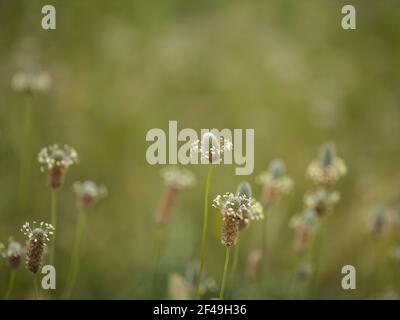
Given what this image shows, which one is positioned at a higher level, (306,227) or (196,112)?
(196,112)

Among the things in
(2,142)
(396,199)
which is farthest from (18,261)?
(396,199)

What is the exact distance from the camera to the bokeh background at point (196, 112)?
3090 millimetres

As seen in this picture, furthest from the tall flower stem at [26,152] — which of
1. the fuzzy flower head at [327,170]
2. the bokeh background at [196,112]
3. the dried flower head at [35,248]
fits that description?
the fuzzy flower head at [327,170]

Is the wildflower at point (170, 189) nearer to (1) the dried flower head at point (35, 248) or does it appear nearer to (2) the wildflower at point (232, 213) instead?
(2) the wildflower at point (232, 213)

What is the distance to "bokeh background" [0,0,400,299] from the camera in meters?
3.09

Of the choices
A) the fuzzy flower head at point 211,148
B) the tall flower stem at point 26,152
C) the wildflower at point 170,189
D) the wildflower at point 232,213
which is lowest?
the wildflower at point 232,213

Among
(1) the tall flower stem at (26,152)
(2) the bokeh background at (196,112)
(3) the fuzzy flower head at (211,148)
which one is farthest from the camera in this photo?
(1) the tall flower stem at (26,152)

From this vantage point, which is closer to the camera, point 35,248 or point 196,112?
point 35,248

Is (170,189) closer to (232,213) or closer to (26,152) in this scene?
(232,213)

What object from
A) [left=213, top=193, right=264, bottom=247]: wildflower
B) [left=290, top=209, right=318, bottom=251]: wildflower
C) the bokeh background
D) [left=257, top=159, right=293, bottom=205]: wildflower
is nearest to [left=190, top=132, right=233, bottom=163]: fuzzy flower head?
[left=213, top=193, right=264, bottom=247]: wildflower

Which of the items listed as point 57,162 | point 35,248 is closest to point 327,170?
point 57,162

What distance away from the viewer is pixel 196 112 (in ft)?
13.1

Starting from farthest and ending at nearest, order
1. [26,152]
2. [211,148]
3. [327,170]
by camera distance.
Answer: [26,152]
[327,170]
[211,148]

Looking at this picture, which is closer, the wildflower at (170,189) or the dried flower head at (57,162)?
the dried flower head at (57,162)
